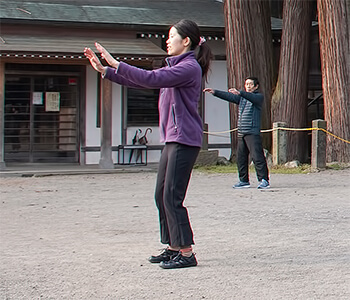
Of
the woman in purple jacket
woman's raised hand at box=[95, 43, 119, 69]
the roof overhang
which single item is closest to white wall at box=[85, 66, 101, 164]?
the roof overhang

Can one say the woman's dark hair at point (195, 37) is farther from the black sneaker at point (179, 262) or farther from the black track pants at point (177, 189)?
the black sneaker at point (179, 262)

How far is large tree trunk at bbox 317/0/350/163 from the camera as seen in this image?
1573 cm

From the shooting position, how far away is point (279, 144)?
16000 mm

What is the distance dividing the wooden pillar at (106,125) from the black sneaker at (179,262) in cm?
1060

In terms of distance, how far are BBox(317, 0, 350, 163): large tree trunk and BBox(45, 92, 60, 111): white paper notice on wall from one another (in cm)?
633

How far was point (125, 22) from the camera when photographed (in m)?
17.3

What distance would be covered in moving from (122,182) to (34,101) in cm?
514

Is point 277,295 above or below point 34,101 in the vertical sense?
below

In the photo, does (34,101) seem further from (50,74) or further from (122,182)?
(122,182)

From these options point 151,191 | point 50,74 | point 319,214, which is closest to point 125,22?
point 50,74

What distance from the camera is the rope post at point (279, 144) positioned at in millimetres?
15922

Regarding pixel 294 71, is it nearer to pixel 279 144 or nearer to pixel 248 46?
pixel 248 46

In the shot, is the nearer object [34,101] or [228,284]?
[228,284]

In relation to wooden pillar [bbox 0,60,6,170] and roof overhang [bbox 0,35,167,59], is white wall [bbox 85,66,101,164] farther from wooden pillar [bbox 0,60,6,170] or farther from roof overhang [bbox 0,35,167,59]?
wooden pillar [bbox 0,60,6,170]
